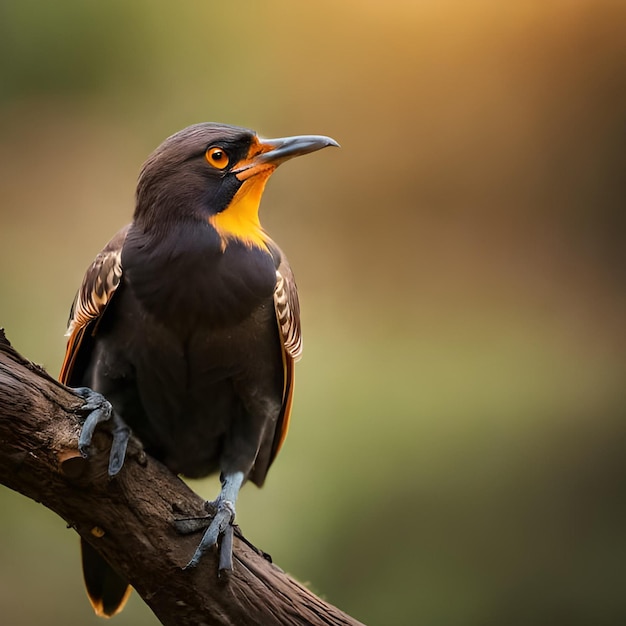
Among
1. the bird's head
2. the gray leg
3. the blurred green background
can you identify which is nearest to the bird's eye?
the bird's head

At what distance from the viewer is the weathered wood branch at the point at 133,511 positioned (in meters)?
1.57

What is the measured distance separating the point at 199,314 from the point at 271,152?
1.34ft

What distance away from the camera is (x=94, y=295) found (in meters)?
1.94

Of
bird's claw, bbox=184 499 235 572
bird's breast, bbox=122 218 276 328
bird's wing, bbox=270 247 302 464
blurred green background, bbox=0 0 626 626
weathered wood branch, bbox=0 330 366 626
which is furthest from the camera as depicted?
blurred green background, bbox=0 0 626 626

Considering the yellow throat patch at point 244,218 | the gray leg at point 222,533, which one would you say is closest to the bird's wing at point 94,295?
the yellow throat patch at point 244,218

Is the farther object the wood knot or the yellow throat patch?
the yellow throat patch

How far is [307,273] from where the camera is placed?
12.2 feet

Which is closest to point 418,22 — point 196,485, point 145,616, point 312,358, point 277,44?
point 277,44

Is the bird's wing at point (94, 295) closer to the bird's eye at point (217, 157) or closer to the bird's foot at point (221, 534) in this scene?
the bird's eye at point (217, 157)

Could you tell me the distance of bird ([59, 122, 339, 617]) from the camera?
1894mm

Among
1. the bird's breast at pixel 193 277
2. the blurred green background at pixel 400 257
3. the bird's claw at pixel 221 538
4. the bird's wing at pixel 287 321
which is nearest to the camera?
the bird's claw at pixel 221 538

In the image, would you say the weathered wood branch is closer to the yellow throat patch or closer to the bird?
the bird

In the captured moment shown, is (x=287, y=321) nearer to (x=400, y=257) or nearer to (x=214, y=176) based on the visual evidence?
(x=214, y=176)

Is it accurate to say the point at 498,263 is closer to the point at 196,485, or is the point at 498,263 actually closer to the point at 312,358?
the point at 312,358
